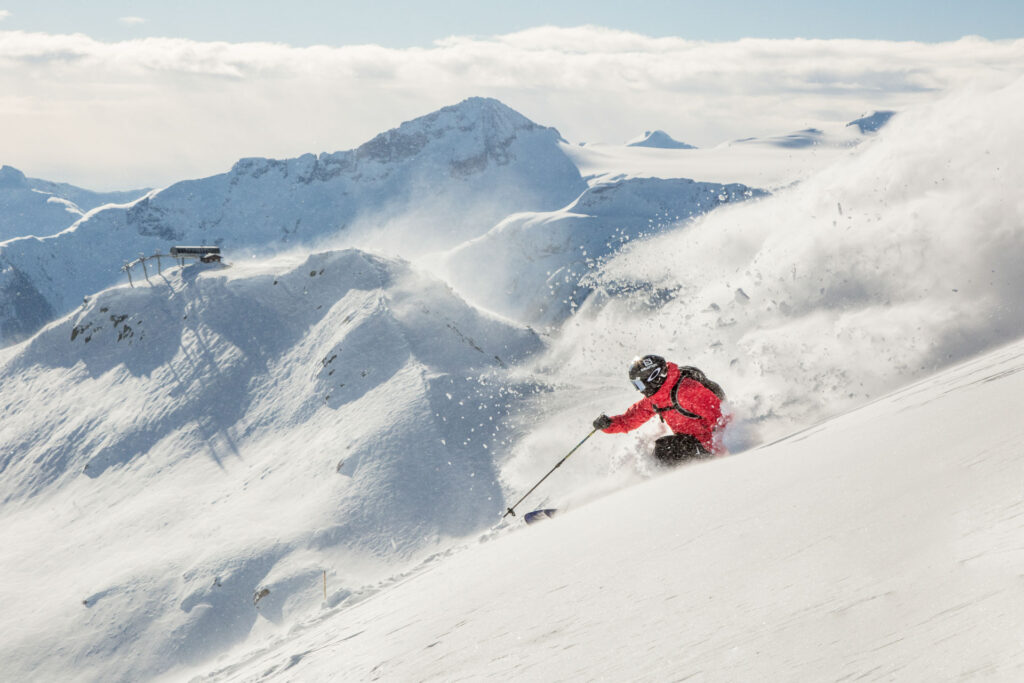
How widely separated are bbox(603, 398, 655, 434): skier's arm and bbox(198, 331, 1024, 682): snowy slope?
110 inches

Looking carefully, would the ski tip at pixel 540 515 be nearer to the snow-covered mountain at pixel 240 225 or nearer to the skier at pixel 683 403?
the skier at pixel 683 403

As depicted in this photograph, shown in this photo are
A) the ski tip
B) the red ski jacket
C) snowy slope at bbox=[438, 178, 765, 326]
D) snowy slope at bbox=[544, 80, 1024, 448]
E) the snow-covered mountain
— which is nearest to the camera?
the red ski jacket

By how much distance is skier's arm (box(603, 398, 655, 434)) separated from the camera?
35.9ft

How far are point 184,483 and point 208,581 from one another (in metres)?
7.17

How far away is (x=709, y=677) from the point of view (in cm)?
352

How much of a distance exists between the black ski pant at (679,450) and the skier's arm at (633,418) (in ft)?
1.56

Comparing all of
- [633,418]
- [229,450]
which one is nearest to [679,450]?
[633,418]

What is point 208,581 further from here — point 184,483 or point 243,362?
point 243,362

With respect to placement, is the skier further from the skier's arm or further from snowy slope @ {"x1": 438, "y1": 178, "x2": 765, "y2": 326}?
snowy slope @ {"x1": 438, "y1": 178, "x2": 765, "y2": 326}

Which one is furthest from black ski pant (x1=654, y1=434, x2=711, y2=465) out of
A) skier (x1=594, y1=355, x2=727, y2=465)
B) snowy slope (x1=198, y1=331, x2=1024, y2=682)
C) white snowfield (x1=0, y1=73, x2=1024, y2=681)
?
snowy slope (x1=198, y1=331, x2=1024, y2=682)

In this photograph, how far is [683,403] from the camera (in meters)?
10.2

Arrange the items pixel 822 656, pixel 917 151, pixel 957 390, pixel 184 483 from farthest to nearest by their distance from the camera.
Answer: pixel 184 483 → pixel 917 151 → pixel 957 390 → pixel 822 656

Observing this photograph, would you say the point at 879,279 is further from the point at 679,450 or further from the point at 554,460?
the point at 554,460

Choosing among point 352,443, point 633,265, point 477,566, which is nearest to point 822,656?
point 477,566
